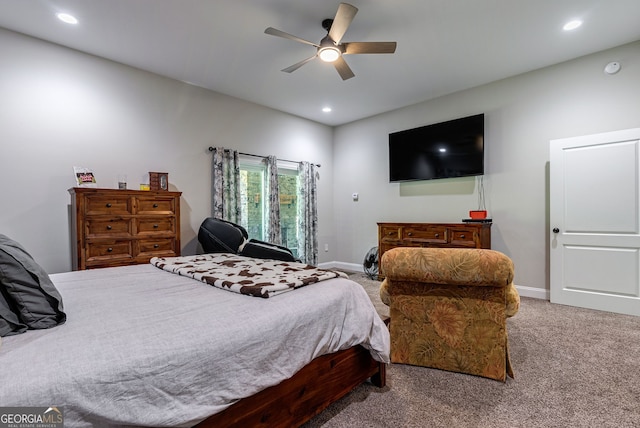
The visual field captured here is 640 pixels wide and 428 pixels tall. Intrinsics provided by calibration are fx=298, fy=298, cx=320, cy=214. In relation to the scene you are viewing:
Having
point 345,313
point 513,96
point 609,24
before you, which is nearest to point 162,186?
point 345,313

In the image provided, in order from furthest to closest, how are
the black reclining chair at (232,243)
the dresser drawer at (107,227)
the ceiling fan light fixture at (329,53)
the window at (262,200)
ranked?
the window at (262,200) → the black reclining chair at (232,243) → the dresser drawer at (107,227) → the ceiling fan light fixture at (329,53)

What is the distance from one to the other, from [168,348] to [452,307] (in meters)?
1.71

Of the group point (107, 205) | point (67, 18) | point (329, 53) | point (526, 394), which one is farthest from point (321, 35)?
point (526, 394)

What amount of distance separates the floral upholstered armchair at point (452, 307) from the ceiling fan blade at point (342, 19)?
1843 mm

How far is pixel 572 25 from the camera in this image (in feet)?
9.54

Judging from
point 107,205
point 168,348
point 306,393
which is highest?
point 107,205

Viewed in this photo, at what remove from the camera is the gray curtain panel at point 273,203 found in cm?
492

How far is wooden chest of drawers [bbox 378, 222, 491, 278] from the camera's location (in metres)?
3.90

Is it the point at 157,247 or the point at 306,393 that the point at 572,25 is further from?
the point at 157,247

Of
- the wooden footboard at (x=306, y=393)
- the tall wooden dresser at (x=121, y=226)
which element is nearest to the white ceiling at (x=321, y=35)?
the tall wooden dresser at (x=121, y=226)

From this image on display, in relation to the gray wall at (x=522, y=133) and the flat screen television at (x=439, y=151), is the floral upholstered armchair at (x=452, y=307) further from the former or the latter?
the flat screen television at (x=439, y=151)

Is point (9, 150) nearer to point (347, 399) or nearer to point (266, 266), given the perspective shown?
A: point (266, 266)

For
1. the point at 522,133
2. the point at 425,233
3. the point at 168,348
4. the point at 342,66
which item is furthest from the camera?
the point at 425,233

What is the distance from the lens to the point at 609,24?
2900 millimetres
